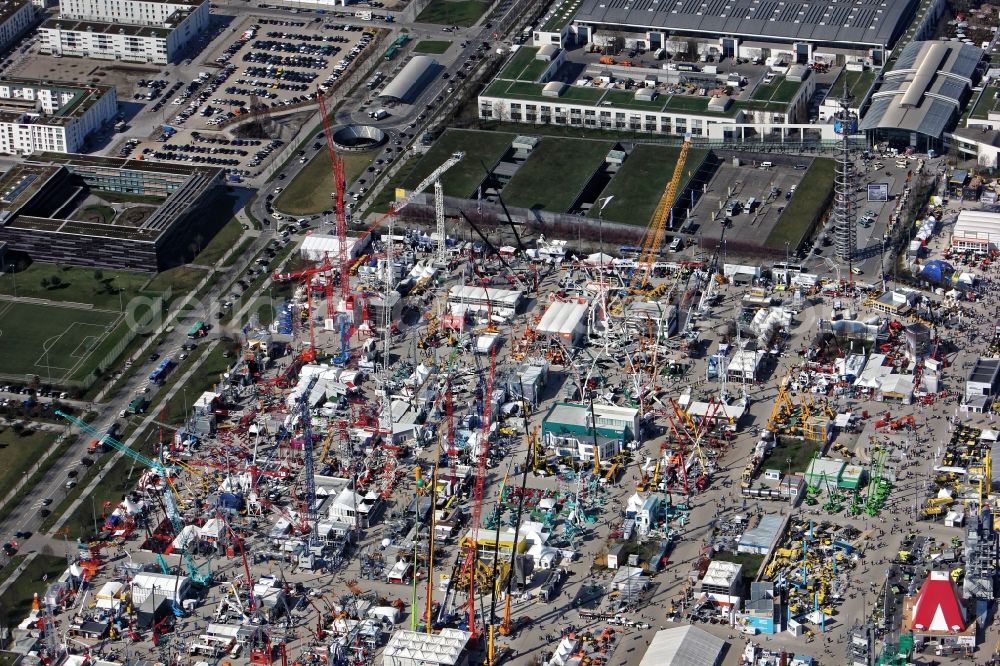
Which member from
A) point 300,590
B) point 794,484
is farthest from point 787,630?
point 300,590

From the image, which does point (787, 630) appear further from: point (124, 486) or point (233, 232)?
point (233, 232)

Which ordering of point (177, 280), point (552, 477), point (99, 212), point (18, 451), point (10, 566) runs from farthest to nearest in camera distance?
point (99, 212), point (177, 280), point (18, 451), point (552, 477), point (10, 566)

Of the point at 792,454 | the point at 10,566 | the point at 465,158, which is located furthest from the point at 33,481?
the point at 465,158

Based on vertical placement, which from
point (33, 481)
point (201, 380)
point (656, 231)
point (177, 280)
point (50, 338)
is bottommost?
point (50, 338)

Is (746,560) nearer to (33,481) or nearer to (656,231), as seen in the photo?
(656,231)

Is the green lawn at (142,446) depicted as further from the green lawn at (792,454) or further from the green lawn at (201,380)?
the green lawn at (792,454)

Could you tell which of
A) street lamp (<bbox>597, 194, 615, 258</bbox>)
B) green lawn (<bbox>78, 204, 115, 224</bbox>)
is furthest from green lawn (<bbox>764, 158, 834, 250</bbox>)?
green lawn (<bbox>78, 204, 115, 224</bbox>)

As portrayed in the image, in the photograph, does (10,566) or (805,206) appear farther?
(805,206)
